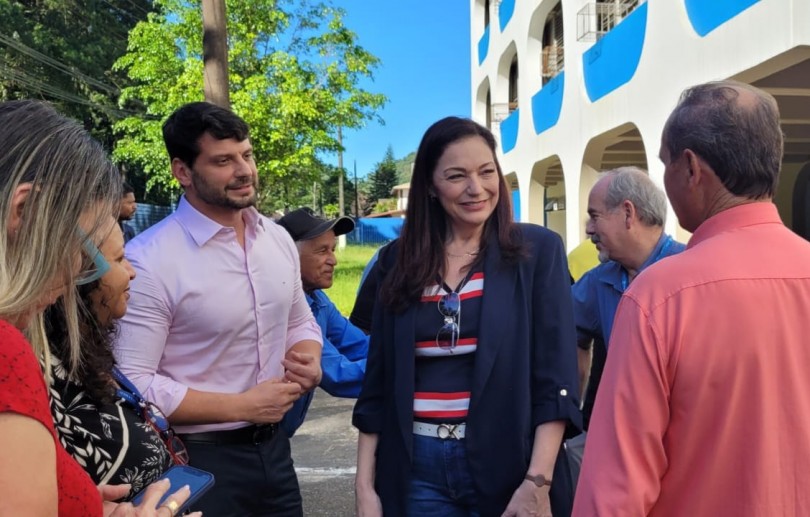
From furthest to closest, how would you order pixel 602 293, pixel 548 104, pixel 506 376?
1. pixel 548 104
2. pixel 602 293
3. pixel 506 376

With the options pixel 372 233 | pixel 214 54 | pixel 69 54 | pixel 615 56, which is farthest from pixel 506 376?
pixel 372 233

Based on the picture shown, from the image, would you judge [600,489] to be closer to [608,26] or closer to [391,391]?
[391,391]

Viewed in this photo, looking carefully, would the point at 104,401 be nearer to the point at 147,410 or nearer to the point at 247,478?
the point at 147,410

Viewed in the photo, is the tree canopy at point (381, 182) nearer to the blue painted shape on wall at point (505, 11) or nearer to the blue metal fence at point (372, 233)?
the blue metal fence at point (372, 233)

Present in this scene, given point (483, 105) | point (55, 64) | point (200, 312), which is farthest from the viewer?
point (55, 64)

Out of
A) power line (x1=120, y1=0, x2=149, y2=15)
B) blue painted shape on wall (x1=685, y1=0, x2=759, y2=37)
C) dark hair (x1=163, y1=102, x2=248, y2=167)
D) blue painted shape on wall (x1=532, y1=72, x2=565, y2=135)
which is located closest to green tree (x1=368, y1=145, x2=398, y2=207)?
power line (x1=120, y1=0, x2=149, y2=15)

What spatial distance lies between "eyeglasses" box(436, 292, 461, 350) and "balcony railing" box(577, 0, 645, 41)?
1022 centimetres

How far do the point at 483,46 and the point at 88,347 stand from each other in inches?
781

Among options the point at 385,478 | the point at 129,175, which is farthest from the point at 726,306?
the point at 129,175

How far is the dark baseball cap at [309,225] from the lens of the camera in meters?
3.22

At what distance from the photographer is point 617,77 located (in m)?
9.66

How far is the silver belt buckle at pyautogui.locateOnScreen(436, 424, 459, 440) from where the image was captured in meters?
1.91

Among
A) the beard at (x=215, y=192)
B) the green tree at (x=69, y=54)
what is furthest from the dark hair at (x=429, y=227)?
the green tree at (x=69, y=54)

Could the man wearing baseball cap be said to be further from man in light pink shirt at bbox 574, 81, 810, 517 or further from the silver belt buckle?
man in light pink shirt at bbox 574, 81, 810, 517
